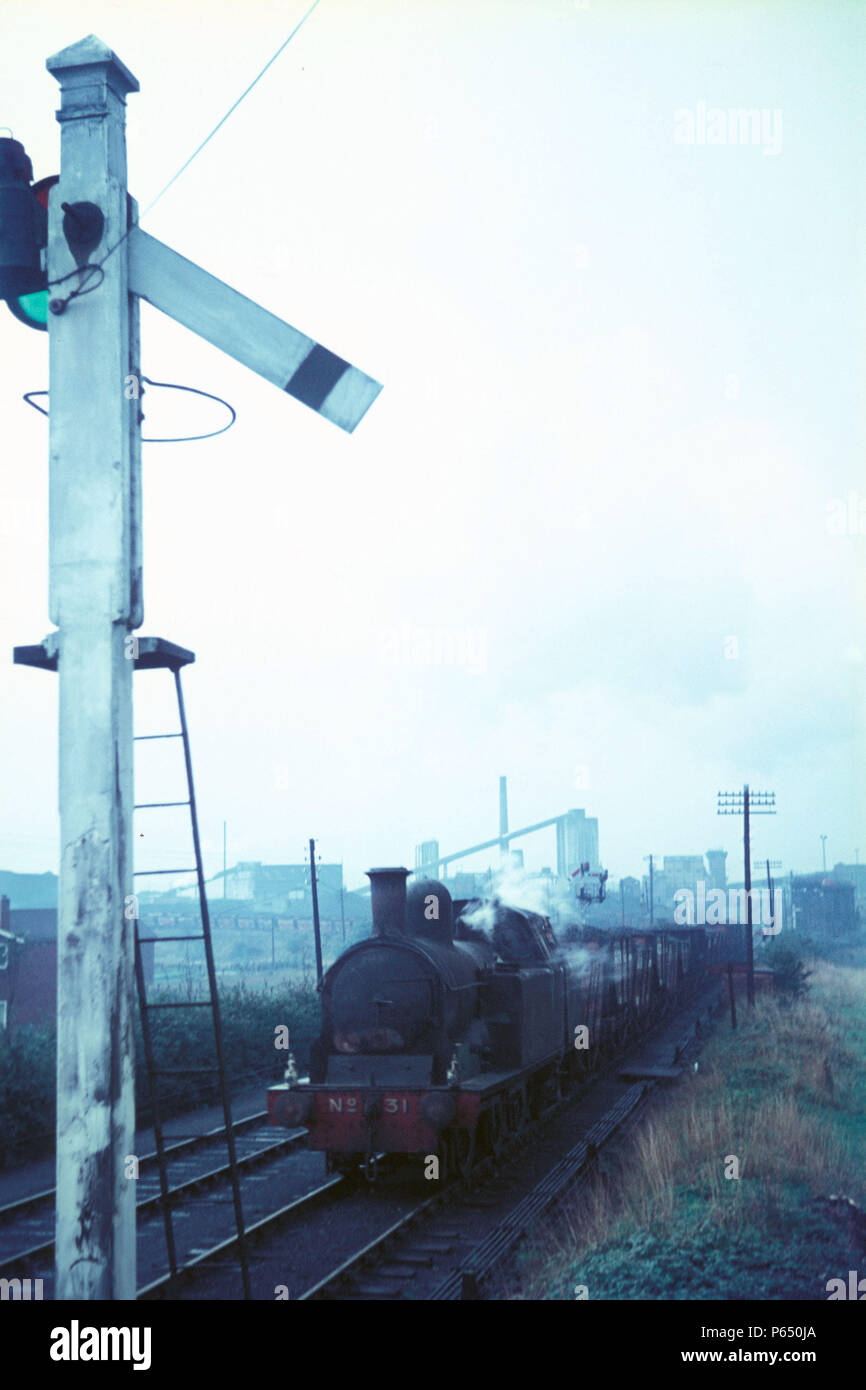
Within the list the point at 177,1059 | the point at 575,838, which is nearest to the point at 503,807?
the point at 575,838

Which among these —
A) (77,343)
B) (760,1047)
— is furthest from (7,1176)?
(760,1047)

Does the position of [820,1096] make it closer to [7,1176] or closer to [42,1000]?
[7,1176]

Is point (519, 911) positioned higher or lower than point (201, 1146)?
higher

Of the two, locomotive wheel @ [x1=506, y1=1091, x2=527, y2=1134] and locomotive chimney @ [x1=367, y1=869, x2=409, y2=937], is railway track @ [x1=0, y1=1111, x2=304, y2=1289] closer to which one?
locomotive chimney @ [x1=367, y1=869, x2=409, y2=937]

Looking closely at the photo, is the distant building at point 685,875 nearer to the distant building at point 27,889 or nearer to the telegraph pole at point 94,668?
the distant building at point 27,889

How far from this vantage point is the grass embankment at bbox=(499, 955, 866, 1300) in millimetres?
6805

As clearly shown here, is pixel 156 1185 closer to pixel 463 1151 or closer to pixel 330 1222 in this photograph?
pixel 330 1222


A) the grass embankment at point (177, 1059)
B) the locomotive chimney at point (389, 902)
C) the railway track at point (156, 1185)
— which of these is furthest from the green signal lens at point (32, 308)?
the grass embankment at point (177, 1059)

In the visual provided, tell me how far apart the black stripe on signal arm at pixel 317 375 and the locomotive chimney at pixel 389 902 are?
282 inches

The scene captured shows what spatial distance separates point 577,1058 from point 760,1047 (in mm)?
5588

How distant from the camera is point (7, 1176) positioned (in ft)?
40.5

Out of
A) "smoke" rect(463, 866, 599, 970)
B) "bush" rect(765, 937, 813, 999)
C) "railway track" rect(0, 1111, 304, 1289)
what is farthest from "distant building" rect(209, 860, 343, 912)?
"railway track" rect(0, 1111, 304, 1289)

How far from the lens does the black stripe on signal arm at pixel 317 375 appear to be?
14.4 ft

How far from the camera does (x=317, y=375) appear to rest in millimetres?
4406
